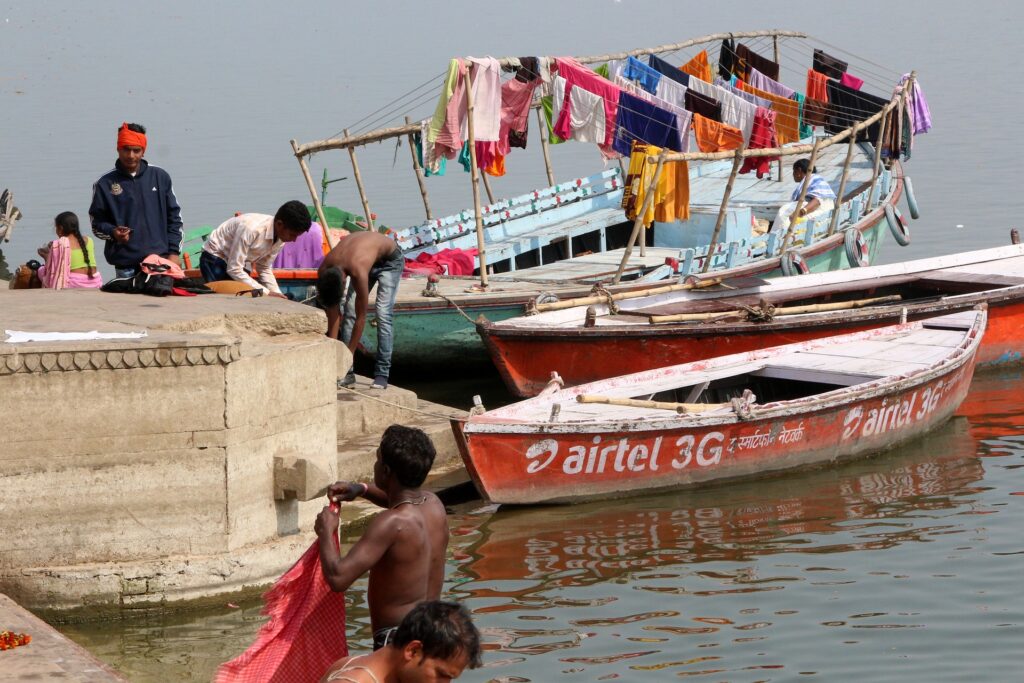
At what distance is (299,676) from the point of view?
607 cm

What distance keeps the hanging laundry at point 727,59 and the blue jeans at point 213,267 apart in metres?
13.0

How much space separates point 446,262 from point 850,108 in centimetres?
777

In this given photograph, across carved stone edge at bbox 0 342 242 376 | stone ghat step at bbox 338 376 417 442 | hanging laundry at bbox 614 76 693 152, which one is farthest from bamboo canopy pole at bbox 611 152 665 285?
carved stone edge at bbox 0 342 242 376

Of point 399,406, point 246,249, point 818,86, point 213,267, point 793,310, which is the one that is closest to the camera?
point 246,249

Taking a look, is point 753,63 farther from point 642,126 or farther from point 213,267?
point 213,267

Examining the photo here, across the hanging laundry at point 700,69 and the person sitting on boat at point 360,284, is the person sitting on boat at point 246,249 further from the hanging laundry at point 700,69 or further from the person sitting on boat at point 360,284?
the hanging laundry at point 700,69

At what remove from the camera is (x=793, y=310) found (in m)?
14.0

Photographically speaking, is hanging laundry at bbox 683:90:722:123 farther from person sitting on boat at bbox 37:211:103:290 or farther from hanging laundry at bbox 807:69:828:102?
person sitting on boat at bbox 37:211:103:290

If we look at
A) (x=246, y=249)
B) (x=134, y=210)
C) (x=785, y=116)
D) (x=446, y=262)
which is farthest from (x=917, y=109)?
(x=134, y=210)

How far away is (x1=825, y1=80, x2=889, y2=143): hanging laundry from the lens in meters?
20.7

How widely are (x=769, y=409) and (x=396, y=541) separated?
19.5 feet

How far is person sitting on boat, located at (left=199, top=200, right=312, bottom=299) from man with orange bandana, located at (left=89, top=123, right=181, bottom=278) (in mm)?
313

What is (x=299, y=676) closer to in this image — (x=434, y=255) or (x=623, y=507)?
(x=623, y=507)

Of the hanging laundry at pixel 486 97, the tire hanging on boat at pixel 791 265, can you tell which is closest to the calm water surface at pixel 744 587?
the tire hanging on boat at pixel 791 265
